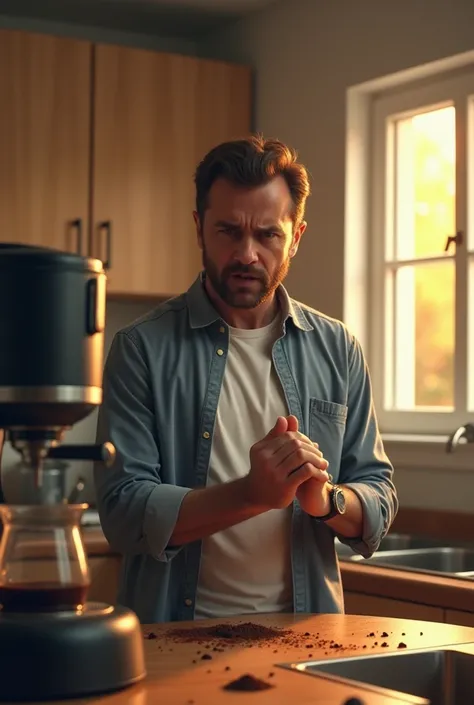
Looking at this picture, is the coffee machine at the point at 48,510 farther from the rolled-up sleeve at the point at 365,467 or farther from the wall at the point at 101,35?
the wall at the point at 101,35

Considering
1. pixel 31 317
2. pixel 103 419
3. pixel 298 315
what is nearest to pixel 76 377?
pixel 31 317

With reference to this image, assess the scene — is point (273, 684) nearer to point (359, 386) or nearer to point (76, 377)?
point (76, 377)

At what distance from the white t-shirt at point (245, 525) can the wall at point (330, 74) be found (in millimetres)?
1254

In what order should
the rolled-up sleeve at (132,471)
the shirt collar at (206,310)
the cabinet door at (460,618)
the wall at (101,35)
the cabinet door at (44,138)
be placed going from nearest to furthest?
the rolled-up sleeve at (132,471), the shirt collar at (206,310), the cabinet door at (460,618), the cabinet door at (44,138), the wall at (101,35)

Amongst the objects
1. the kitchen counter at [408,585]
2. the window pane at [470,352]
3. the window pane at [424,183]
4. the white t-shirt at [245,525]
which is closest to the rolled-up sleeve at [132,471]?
the white t-shirt at [245,525]

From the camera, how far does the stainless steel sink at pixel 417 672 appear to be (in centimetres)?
162

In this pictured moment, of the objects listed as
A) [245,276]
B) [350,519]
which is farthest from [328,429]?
[245,276]

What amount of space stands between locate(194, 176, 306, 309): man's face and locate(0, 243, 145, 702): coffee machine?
0.75m

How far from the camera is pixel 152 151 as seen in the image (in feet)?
13.5

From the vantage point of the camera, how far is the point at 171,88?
416cm

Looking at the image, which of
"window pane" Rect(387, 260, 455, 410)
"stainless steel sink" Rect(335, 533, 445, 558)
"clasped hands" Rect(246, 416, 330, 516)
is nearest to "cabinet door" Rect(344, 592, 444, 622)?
"stainless steel sink" Rect(335, 533, 445, 558)

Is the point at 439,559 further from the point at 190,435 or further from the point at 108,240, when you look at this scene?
the point at 108,240

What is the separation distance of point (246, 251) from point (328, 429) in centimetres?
38

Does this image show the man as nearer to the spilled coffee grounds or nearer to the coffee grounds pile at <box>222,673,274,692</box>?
the spilled coffee grounds
